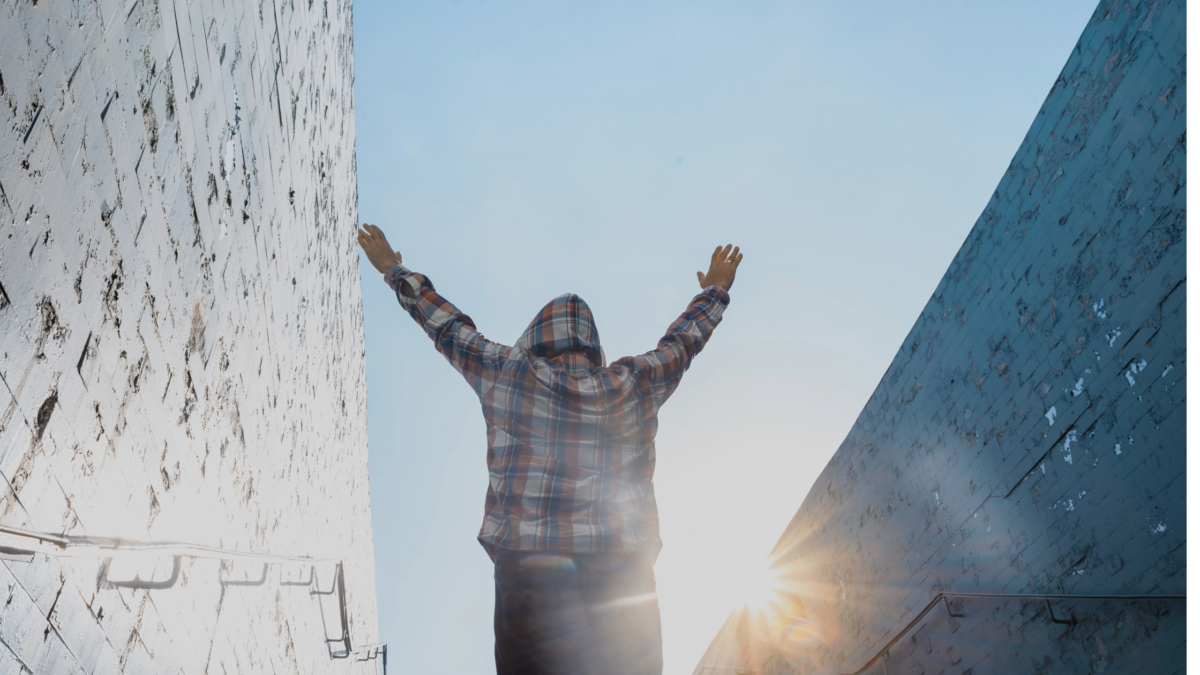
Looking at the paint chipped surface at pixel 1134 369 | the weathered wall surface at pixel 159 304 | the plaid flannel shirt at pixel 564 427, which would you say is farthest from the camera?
the paint chipped surface at pixel 1134 369

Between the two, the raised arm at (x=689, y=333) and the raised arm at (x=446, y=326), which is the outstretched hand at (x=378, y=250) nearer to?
the raised arm at (x=446, y=326)

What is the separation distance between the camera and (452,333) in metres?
2.26

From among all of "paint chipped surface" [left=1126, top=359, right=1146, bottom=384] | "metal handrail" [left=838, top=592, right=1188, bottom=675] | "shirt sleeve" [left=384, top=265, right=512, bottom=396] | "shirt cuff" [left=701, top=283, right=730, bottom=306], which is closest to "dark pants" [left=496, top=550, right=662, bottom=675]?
"shirt sleeve" [left=384, top=265, right=512, bottom=396]

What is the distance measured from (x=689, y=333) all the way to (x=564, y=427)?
828mm

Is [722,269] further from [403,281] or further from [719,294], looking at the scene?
[403,281]

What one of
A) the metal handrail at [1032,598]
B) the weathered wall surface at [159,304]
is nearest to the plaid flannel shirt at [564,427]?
the weathered wall surface at [159,304]

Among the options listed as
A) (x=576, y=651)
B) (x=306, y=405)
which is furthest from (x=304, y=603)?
(x=576, y=651)

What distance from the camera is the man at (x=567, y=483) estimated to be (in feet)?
5.40

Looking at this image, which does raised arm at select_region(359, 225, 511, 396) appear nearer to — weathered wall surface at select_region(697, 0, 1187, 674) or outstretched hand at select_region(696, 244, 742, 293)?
outstretched hand at select_region(696, 244, 742, 293)

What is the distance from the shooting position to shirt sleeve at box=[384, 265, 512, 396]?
211 cm

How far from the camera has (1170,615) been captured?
3.45m

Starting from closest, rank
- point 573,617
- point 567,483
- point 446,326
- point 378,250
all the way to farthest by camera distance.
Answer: point 573,617
point 567,483
point 446,326
point 378,250

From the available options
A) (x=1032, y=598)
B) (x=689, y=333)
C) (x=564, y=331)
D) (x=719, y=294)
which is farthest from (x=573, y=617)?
(x=1032, y=598)

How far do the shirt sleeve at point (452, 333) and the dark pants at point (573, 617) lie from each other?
604mm
